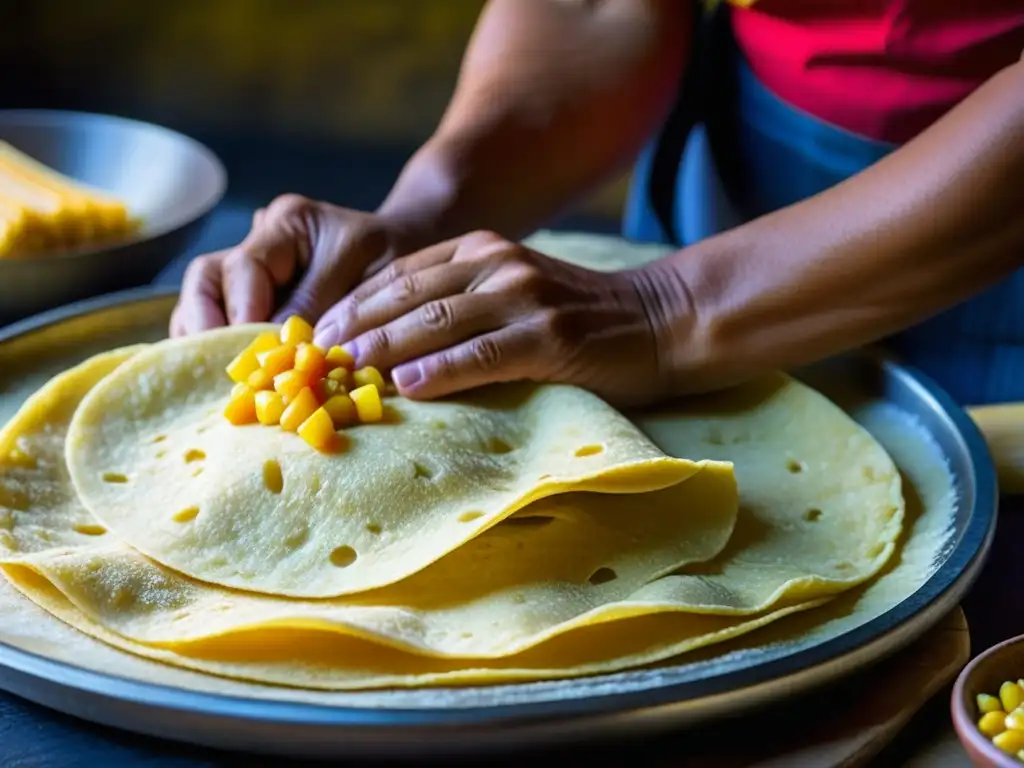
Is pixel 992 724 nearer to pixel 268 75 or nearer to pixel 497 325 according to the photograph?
pixel 497 325

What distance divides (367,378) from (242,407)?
0.11 meters

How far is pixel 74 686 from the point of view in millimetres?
737

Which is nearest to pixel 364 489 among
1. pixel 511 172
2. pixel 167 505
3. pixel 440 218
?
pixel 167 505

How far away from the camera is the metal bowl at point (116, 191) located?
4.67ft

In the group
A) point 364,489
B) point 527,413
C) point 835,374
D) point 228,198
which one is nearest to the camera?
point 364,489

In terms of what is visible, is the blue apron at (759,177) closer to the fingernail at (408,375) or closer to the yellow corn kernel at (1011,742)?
the fingernail at (408,375)

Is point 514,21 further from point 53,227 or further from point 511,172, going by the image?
point 53,227

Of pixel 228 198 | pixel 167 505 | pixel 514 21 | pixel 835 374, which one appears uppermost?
pixel 514 21

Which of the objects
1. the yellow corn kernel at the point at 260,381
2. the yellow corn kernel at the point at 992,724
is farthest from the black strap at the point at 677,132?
the yellow corn kernel at the point at 992,724

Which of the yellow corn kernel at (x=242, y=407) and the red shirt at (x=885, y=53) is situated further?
the red shirt at (x=885, y=53)

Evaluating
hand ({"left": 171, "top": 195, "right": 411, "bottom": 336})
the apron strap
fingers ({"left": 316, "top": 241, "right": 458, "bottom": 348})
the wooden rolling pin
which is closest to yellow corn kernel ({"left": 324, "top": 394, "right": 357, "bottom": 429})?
fingers ({"left": 316, "top": 241, "right": 458, "bottom": 348})

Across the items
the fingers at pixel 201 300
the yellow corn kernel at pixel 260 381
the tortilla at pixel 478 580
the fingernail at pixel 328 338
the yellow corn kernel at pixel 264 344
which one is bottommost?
the tortilla at pixel 478 580

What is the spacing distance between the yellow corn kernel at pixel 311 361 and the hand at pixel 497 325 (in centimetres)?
6

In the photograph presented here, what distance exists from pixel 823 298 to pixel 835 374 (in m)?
0.20
